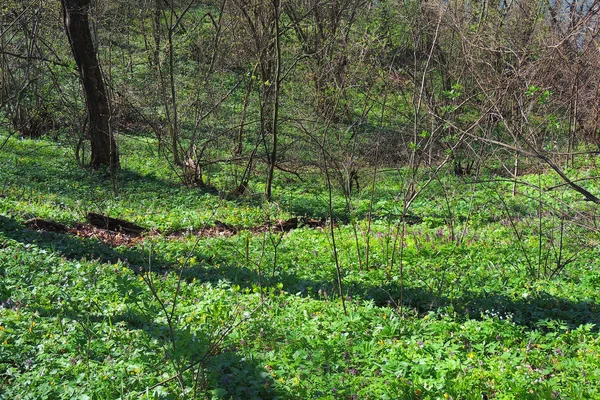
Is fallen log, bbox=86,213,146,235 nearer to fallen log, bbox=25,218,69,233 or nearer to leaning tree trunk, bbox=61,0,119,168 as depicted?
fallen log, bbox=25,218,69,233

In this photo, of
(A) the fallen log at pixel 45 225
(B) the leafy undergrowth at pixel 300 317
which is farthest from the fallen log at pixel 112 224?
(A) the fallen log at pixel 45 225

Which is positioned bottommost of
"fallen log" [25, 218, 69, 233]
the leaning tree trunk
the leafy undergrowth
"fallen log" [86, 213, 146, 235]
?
"fallen log" [86, 213, 146, 235]

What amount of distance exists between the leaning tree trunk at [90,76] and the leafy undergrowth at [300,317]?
5056 millimetres

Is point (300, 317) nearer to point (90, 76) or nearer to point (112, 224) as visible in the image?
point (112, 224)

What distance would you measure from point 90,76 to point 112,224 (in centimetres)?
591

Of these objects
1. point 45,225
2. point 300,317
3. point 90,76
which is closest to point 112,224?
point 45,225

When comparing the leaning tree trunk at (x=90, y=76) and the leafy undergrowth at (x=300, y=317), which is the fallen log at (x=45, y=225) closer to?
the leafy undergrowth at (x=300, y=317)

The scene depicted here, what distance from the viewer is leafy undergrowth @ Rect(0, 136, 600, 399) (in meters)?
4.09

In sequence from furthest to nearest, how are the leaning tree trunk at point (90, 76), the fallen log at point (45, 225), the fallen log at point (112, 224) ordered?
the leaning tree trunk at point (90, 76)
the fallen log at point (112, 224)
the fallen log at point (45, 225)

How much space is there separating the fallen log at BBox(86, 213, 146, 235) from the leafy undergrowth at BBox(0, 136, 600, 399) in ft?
0.86

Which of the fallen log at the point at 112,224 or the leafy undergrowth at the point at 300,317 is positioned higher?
the leafy undergrowth at the point at 300,317

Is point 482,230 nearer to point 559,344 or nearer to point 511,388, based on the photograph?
point 559,344

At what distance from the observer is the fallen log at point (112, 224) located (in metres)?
9.91

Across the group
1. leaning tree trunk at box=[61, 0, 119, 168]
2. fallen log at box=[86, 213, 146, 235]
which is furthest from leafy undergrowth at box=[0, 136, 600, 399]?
leaning tree trunk at box=[61, 0, 119, 168]
